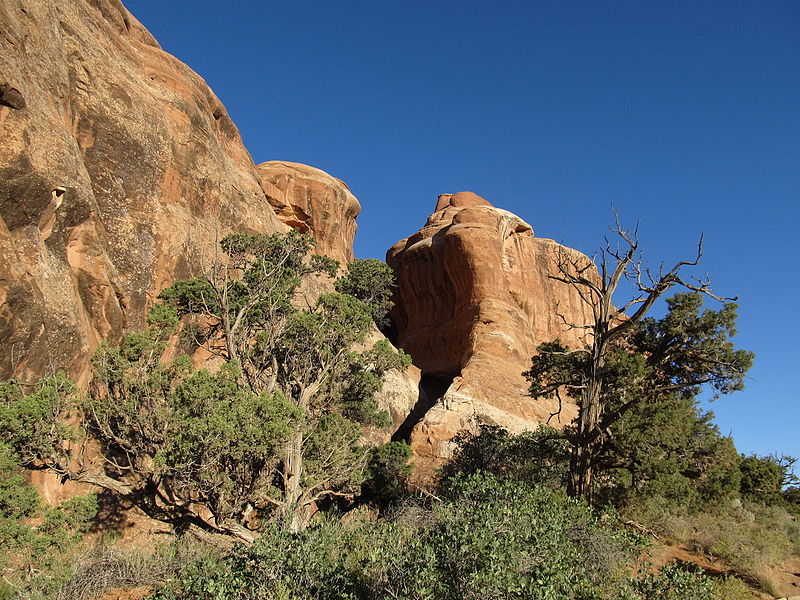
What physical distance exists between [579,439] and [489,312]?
23402mm

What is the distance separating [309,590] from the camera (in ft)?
27.7

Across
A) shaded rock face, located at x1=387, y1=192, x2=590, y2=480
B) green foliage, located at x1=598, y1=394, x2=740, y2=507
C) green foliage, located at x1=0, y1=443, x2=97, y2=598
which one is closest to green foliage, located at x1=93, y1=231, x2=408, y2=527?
green foliage, located at x1=0, y1=443, x2=97, y2=598

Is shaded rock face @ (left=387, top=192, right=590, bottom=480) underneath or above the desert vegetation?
above

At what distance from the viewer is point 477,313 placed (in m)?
39.5

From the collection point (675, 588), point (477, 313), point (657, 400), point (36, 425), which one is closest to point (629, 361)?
point (657, 400)

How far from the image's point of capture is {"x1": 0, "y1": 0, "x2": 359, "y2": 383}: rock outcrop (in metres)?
15.1

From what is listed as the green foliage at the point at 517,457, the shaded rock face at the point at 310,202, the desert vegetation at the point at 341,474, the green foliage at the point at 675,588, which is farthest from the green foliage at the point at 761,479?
the shaded rock face at the point at 310,202

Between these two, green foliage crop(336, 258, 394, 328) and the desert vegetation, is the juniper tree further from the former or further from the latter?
green foliage crop(336, 258, 394, 328)

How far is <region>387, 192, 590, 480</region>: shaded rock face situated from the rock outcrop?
47.3 feet

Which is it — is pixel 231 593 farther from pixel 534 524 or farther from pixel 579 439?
pixel 579 439

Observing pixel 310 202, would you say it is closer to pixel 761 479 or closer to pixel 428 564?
pixel 761 479

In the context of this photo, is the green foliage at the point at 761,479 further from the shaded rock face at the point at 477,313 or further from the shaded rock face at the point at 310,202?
the shaded rock face at the point at 310,202

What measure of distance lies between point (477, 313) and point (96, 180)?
2601cm

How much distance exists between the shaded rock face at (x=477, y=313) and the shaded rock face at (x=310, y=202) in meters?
7.62
